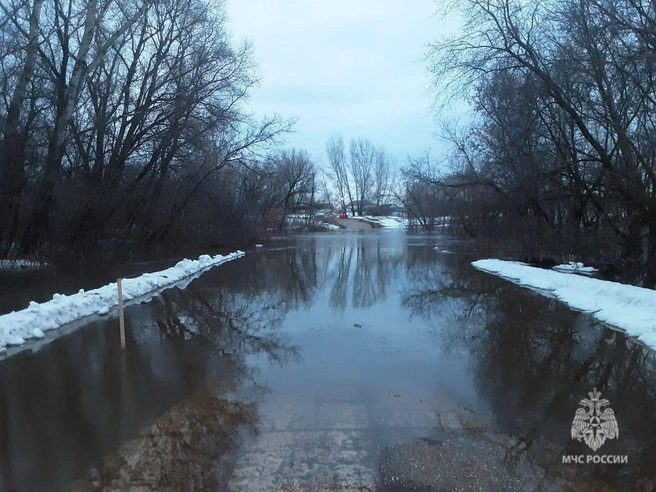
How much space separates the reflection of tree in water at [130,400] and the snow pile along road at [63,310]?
0.71 metres

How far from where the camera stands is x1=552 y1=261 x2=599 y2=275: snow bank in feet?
66.9

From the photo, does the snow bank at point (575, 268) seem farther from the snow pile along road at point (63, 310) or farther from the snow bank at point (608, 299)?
the snow pile along road at point (63, 310)

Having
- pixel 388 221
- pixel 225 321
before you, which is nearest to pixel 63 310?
pixel 225 321

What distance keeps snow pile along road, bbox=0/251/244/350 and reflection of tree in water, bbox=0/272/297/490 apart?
71 centimetres

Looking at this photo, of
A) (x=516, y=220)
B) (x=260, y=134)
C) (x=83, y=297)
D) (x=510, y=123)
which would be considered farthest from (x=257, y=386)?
(x=260, y=134)

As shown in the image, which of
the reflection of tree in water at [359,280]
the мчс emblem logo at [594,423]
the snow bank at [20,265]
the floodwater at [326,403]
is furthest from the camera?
the snow bank at [20,265]

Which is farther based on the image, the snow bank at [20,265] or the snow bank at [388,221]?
the snow bank at [388,221]

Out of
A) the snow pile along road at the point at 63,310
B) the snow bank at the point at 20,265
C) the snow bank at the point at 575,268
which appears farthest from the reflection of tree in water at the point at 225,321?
the snow bank at the point at 575,268

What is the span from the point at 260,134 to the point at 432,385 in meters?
29.0

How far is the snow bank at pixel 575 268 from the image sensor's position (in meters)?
20.4

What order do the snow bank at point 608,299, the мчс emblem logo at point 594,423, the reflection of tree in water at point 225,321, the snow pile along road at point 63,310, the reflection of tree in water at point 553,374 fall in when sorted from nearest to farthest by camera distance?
the reflection of tree in water at point 553,374, the мчс emblem logo at point 594,423, the reflection of tree in water at point 225,321, the snow pile along road at point 63,310, the snow bank at point 608,299

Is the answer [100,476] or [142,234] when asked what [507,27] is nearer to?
[100,476]

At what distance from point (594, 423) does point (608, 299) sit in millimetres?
7444

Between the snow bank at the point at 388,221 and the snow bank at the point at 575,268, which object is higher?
the snow bank at the point at 388,221
